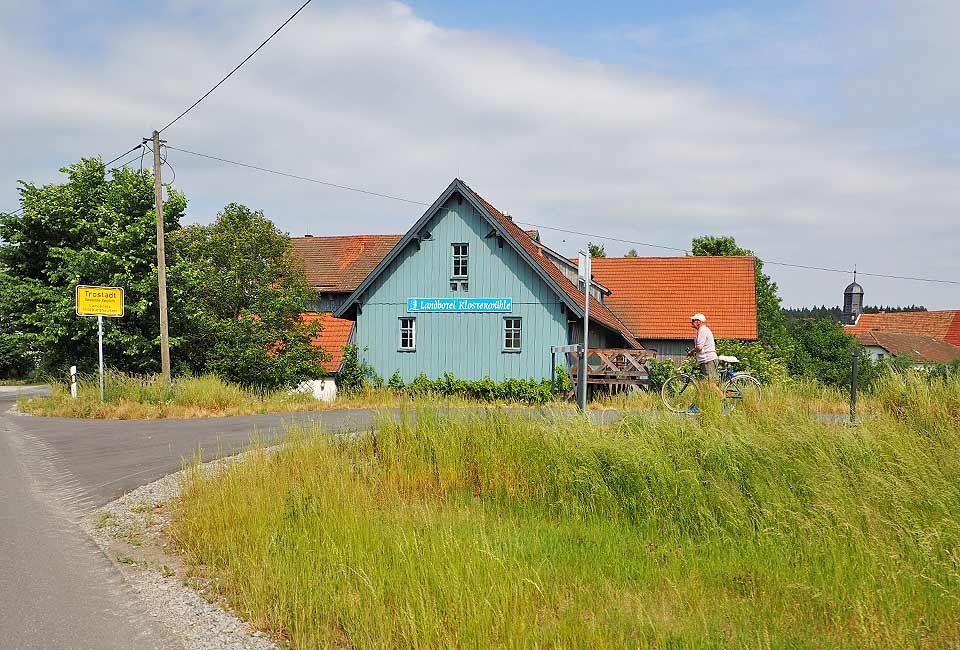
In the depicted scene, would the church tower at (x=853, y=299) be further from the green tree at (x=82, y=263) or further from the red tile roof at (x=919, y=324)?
the green tree at (x=82, y=263)

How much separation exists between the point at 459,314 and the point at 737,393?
19675 mm

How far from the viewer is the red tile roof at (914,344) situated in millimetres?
87125

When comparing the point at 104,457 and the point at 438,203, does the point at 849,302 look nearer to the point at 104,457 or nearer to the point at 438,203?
the point at 438,203

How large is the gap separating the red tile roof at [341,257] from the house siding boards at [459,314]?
11.9 metres

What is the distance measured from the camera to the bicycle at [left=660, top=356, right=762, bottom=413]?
32.8 feet

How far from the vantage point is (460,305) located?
2978 cm

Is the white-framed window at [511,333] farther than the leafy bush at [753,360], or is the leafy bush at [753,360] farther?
the white-framed window at [511,333]

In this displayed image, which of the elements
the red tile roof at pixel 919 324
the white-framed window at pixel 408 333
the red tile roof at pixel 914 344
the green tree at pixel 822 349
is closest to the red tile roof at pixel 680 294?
the white-framed window at pixel 408 333

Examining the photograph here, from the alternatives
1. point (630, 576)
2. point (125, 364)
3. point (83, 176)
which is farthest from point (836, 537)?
point (83, 176)

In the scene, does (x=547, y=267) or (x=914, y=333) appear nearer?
(x=547, y=267)

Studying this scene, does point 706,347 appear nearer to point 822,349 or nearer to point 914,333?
point 822,349

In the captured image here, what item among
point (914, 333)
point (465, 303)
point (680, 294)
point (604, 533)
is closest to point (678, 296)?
point (680, 294)

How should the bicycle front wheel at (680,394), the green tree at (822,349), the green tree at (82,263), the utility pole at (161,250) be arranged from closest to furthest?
the bicycle front wheel at (680,394), the utility pole at (161,250), the green tree at (82,263), the green tree at (822,349)

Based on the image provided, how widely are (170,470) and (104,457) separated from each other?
228 cm
